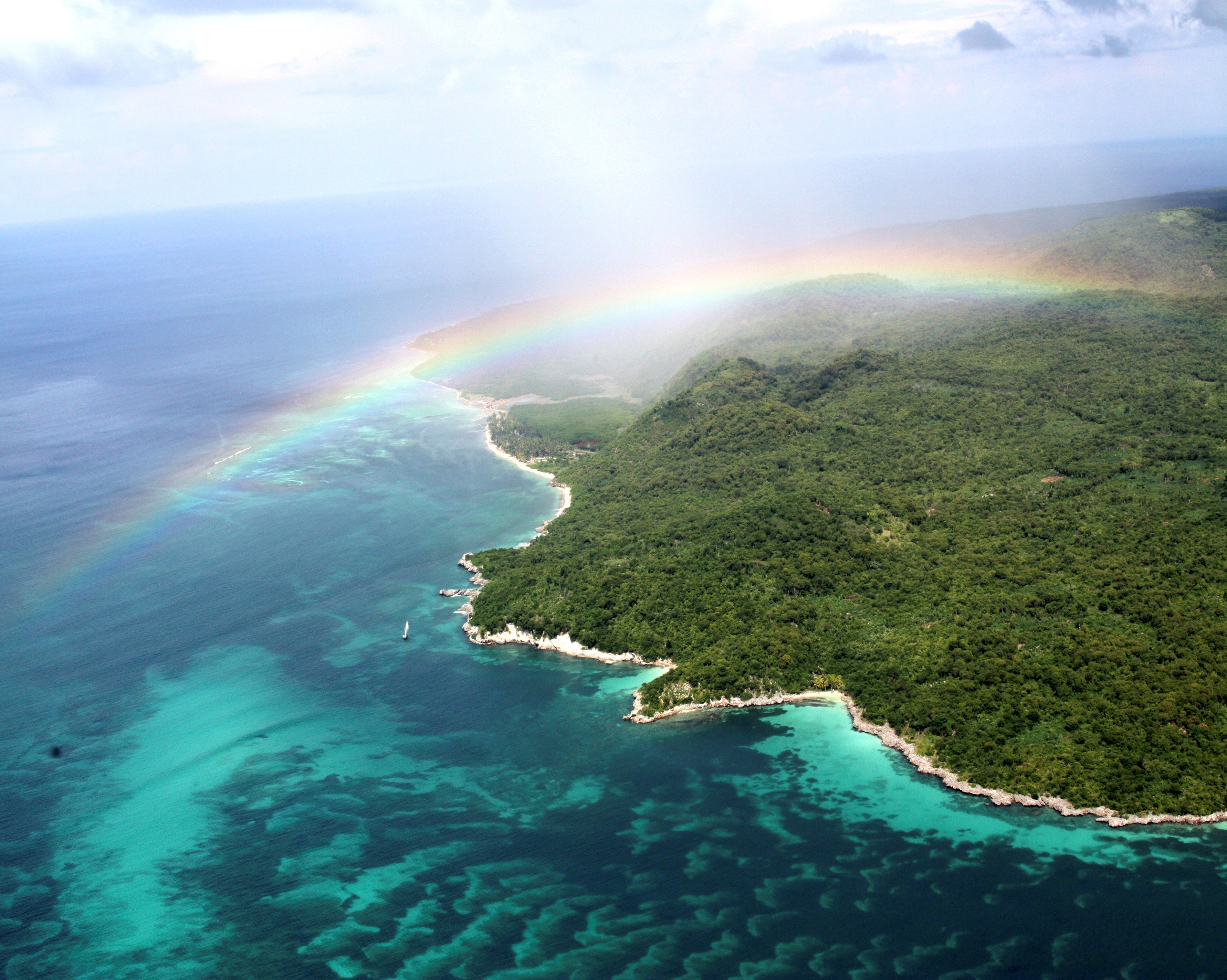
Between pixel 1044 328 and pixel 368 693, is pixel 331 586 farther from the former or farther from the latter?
pixel 1044 328

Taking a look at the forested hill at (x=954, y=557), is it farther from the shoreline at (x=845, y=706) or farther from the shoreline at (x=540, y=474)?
the shoreline at (x=540, y=474)

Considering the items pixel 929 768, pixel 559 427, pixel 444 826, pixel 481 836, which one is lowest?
pixel 929 768

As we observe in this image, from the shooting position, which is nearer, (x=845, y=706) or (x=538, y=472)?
(x=845, y=706)

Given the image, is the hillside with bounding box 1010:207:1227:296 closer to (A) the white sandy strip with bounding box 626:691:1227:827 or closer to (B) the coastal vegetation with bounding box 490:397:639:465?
(B) the coastal vegetation with bounding box 490:397:639:465

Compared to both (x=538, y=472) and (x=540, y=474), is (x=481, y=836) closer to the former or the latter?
(x=540, y=474)

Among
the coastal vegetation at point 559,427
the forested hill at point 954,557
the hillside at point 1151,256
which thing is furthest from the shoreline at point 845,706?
the hillside at point 1151,256

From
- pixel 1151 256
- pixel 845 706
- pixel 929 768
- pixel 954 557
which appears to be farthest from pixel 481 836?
pixel 1151 256

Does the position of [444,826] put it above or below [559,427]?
below

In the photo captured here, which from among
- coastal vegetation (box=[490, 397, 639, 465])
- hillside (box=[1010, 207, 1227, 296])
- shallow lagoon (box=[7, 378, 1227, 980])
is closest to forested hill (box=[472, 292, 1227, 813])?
shallow lagoon (box=[7, 378, 1227, 980])
